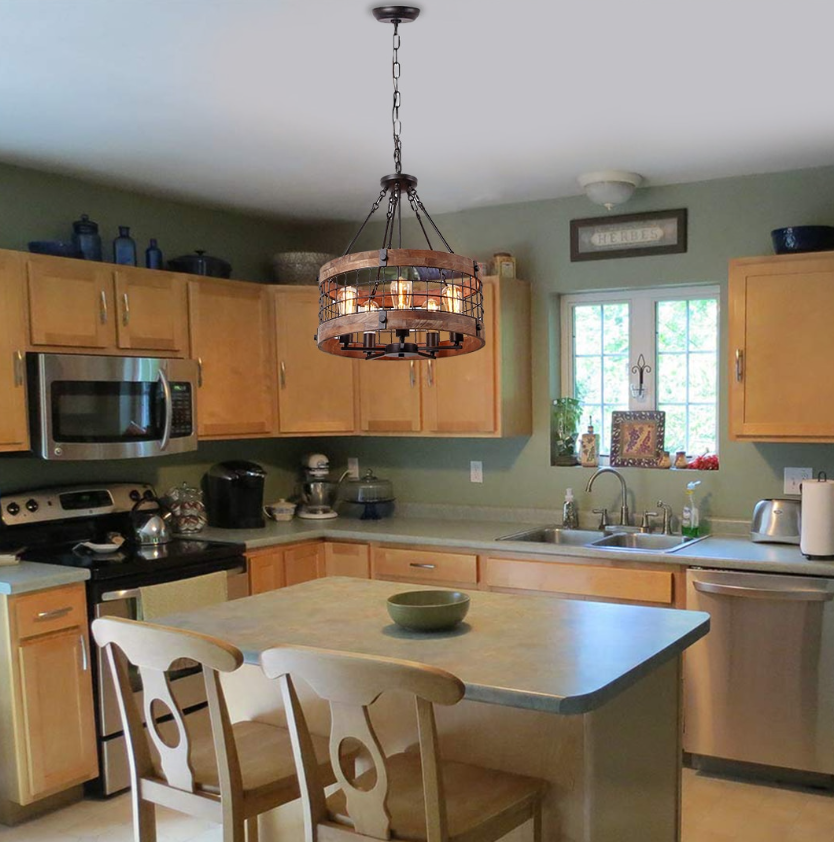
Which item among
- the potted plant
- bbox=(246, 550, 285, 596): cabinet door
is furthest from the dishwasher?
bbox=(246, 550, 285, 596): cabinet door

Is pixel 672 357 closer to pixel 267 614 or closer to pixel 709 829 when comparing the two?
pixel 709 829

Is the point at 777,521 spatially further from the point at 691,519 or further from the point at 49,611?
the point at 49,611

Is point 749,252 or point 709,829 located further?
point 749,252

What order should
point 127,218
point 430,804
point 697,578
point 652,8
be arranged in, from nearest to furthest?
1. point 430,804
2. point 652,8
3. point 697,578
4. point 127,218

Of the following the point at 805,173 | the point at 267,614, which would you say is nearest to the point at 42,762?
the point at 267,614

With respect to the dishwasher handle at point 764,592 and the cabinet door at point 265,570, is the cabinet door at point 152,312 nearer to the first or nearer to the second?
the cabinet door at point 265,570

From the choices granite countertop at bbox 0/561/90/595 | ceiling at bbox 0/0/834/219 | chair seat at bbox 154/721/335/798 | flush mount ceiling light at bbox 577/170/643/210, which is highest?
ceiling at bbox 0/0/834/219

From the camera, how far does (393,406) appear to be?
4.58m

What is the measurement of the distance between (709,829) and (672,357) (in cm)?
209

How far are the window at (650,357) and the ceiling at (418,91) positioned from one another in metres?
0.59

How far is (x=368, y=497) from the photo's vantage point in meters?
4.67

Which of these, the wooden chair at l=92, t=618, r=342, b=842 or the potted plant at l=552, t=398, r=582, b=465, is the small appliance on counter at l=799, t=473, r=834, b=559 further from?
the wooden chair at l=92, t=618, r=342, b=842

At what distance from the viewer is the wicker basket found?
4.66 metres

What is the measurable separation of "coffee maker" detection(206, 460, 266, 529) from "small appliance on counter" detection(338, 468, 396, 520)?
0.48 metres
